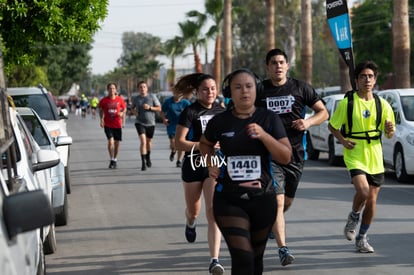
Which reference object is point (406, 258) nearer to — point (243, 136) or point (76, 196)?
point (243, 136)

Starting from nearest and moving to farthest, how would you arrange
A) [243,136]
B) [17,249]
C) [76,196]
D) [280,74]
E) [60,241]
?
[17,249] → [243,136] → [280,74] → [60,241] → [76,196]

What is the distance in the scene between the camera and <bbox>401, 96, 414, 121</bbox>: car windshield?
630 inches

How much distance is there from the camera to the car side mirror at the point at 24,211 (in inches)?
150

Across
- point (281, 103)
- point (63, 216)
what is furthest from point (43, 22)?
point (281, 103)

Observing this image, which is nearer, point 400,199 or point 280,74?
point 280,74

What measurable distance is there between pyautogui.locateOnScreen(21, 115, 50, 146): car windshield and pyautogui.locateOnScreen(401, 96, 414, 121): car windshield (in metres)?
7.21

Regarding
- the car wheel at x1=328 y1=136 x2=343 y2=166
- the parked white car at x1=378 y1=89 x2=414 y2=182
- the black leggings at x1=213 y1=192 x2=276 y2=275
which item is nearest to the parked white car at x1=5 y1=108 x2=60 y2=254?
the black leggings at x1=213 y1=192 x2=276 y2=275

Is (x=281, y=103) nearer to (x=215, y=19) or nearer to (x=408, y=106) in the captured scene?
(x=408, y=106)

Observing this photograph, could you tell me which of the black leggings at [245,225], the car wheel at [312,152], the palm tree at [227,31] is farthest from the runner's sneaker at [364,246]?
the palm tree at [227,31]

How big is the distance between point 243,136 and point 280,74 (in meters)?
2.35

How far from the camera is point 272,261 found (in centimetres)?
838

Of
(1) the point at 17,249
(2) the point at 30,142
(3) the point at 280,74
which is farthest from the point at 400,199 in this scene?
(1) the point at 17,249

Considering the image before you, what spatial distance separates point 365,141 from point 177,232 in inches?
103

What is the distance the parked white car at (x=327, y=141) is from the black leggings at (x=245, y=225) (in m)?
12.9
